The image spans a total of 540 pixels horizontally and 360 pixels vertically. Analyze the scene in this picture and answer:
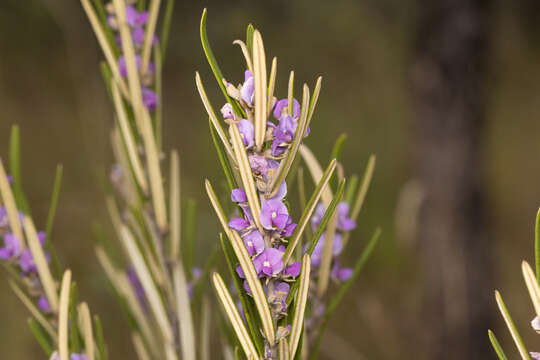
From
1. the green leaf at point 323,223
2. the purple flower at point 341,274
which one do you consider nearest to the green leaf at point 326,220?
the green leaf at point 323,223

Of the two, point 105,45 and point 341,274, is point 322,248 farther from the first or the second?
point 105,45

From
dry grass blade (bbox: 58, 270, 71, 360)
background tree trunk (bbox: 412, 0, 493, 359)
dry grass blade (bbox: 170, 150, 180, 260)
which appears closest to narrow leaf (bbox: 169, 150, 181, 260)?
dry grass blade (bbox: 170, 150, 180, 260)

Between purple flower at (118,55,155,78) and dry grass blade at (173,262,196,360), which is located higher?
purple flower at (118,55,155,78)

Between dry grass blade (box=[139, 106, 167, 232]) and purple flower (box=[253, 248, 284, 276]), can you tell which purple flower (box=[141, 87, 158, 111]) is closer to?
dry grass blade (box=[139, 106, 167, 232])

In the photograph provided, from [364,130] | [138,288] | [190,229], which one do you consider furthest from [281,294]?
[364,130]

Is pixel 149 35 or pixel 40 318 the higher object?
pixel 149 35

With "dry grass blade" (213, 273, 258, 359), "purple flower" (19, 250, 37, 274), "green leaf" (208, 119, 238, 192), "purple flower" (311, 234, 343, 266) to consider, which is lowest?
"purple flower" (19, 250, 37, 274)

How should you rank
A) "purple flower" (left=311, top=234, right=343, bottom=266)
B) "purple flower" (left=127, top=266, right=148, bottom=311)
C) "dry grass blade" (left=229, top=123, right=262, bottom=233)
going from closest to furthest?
"dry grass blade" (left=229, top=123, right=262, bottom=233), "purple flower" (left=311, top=234, right=343, bottom=266), "purple flower" (left=127, top=266, right=148, bottom=311)
